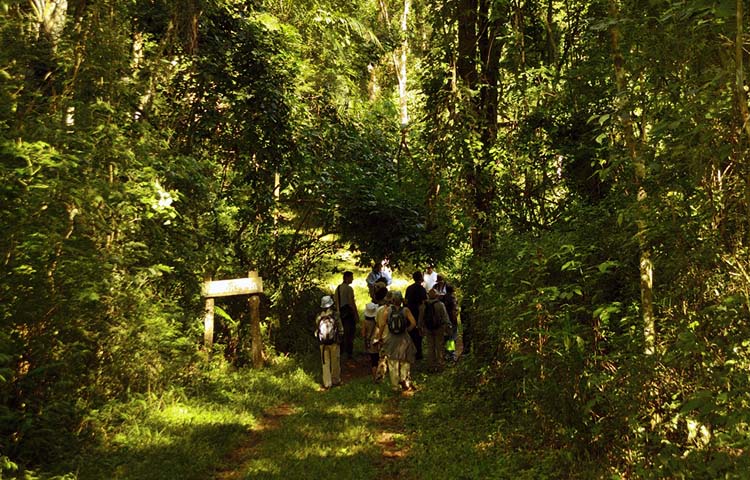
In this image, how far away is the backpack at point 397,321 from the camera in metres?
11.8

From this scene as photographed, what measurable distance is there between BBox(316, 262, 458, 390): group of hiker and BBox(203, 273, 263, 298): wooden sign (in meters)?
1.48

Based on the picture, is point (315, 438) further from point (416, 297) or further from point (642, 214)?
point (416, 297)

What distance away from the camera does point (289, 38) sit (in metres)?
15.4

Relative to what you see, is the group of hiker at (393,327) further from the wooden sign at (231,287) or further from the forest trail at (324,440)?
Result: the wooden sign at (231,287)

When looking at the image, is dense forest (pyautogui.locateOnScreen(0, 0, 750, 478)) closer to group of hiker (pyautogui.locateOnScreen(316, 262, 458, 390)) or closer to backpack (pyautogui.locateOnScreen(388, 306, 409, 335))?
group of hiker (pyautogui.locateOnScreen(316, 262, 458, 390))

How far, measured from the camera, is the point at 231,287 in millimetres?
12797

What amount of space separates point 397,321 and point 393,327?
17 centimetres

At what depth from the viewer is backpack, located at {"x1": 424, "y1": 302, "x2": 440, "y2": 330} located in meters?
13.5

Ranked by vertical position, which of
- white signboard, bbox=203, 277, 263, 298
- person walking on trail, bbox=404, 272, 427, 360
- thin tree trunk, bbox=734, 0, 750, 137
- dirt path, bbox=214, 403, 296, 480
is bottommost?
dirt path, bbox=214, 403, 296, 480

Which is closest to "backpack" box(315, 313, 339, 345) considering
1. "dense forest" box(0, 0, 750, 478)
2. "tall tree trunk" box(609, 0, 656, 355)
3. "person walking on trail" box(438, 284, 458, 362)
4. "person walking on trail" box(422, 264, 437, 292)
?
"dense forest" box(0, 0, 750, 478)

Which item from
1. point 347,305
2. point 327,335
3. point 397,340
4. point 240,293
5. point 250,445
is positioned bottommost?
point 250,445

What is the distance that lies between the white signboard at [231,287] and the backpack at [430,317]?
3544mm

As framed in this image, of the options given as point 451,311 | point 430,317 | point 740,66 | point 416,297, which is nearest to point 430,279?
point 451,311

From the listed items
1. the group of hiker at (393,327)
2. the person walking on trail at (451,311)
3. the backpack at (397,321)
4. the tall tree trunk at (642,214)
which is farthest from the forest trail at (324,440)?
the tall tree trunk at (642,214)
